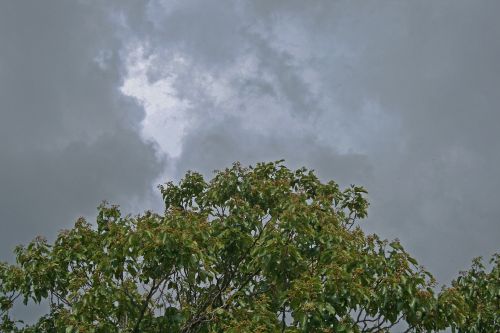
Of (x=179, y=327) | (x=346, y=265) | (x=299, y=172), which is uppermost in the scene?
(x=299, y=172)

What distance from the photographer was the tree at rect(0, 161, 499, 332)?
13.8 meters

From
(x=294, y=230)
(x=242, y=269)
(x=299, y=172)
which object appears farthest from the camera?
(x=299, y=172)

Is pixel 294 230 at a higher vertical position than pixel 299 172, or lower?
lower

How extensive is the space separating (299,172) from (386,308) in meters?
7.12

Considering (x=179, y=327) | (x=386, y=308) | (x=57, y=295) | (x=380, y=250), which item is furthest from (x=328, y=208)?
(x=57, y=295)

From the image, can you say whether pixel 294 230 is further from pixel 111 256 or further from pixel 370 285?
pixel 111 256

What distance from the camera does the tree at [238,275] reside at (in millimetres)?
13773

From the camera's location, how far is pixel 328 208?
17672 millimetres

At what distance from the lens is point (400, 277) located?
1405 cm

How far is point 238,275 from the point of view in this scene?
58.0 feet

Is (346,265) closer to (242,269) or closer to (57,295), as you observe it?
(242,269)

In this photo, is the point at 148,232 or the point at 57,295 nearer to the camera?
the point at 148,232

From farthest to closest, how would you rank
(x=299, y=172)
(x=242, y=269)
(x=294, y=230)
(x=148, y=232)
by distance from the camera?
(x=299, y=172)
(x=242, y=269)
(x=294, y=230)
(x=148, y=232)

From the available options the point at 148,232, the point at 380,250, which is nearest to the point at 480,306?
the point at 380,250
